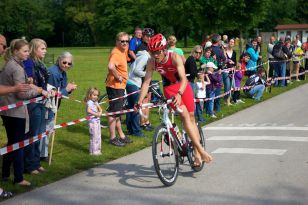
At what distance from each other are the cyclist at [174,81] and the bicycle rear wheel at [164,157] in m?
0.39

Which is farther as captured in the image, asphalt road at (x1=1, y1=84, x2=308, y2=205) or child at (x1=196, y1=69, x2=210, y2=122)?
child at (x1=196, y1=69, x2=210, y2=122)

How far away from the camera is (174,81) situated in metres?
6.97

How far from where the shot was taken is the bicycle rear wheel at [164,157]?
652 cm

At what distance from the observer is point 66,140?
32.6 feet

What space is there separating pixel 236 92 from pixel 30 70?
9311 millimetres

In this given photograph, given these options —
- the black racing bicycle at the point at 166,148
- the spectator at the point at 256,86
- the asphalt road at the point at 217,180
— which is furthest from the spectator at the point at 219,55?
the black racing bicycle at the point at 166,148

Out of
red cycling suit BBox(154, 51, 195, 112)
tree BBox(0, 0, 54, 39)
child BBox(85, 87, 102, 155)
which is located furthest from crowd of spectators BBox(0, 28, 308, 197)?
tree BBox(0, 0, 54, 39)

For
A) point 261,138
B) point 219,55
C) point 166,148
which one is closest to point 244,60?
point 219,55

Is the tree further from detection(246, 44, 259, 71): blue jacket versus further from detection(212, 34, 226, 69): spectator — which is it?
detection(212, 34, 226, 69): spectator

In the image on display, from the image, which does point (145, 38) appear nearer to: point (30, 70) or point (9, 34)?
point (30, 70)

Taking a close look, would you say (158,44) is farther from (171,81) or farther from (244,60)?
(244,60)

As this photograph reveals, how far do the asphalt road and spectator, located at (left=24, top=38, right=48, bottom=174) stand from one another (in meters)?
0.66

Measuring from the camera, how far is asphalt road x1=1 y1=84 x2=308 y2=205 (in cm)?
609

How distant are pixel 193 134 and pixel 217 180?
71 cm
